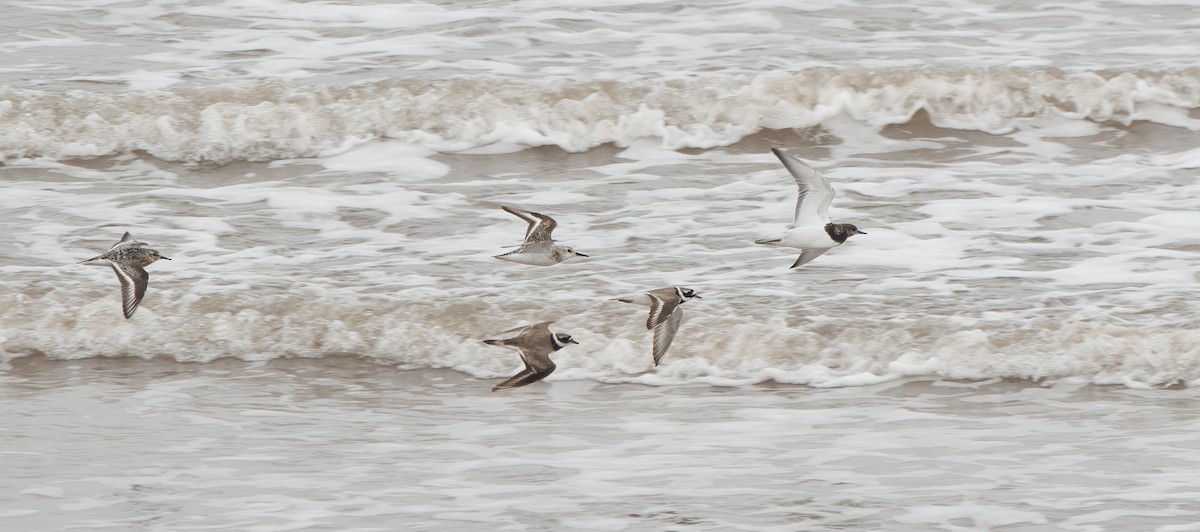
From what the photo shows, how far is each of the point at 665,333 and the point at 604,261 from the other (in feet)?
7.20

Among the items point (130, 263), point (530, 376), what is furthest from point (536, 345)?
point (130, 263)

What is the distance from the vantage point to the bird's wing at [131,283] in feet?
23.2

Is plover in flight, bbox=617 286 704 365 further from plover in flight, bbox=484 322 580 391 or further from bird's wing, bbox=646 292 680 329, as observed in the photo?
plover in flight, bbox=484 322 580 391

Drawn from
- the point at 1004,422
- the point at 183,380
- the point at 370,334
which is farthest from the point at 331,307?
the point at 1004,422

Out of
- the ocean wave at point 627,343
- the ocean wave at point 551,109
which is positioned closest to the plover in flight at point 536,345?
the ocean wave at point 627,343

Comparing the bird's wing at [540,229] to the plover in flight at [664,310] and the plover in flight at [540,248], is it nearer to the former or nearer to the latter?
the plover in flight at [540,248]

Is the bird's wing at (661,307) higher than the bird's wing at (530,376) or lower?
higher

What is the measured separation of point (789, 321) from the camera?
754cm

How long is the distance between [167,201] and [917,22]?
278 inches

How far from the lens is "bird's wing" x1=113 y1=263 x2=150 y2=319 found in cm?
706

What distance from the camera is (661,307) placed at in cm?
658

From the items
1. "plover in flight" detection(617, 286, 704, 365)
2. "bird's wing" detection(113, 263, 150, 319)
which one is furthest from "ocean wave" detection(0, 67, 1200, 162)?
"plover in flight" detection(617, 286, 704, 365)

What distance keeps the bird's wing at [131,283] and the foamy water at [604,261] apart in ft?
1.34

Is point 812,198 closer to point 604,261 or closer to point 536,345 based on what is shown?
point 604,261
